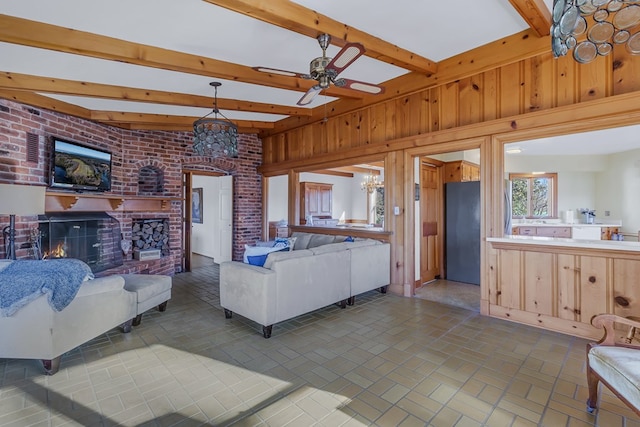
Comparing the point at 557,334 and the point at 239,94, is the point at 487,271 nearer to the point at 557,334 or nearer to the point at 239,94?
the point at 557,334

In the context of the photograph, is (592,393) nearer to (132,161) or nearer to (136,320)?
(136,320)

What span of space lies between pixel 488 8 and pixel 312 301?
10.9 feet

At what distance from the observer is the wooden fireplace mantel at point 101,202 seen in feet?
13.2

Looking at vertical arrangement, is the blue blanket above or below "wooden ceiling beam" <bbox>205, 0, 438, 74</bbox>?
below

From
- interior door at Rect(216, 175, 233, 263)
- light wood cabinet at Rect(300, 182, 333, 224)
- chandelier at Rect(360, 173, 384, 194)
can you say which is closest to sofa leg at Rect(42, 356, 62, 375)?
interior door at Rect(216, 175, 233, 263)

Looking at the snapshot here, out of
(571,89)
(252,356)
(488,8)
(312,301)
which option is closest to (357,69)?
(488,8)

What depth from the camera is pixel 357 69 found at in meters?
3.92

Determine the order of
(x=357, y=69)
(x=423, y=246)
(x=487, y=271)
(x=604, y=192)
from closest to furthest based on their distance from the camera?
1. (x=487, y=271)
2. (x=357, y=69)
3. (x=423, y=246)
4. (x=604, y=192)

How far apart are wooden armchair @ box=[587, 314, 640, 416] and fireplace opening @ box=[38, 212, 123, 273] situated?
551 centimetres

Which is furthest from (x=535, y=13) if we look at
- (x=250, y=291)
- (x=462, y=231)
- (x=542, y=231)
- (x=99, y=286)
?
(x=542, y=231)

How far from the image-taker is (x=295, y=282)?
326cm

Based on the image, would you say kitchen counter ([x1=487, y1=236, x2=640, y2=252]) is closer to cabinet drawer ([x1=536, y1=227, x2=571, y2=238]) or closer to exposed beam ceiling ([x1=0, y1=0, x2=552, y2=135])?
exposed beam ceiling ([x1=0, y1=0, x2=552, y2=135])

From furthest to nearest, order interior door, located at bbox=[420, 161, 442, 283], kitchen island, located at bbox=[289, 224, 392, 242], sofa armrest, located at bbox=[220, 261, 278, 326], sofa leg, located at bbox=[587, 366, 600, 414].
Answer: interior door, located at bbox=[420, 161, 442, 283] < kitchen island, located at bbox=[289, 224, 392, 242] < sofa armrest, located at bbox=[220, 261, 278, 326] < sofa leg, located at bbox=[587, 366, 600, 414]

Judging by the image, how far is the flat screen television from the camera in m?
4.10
